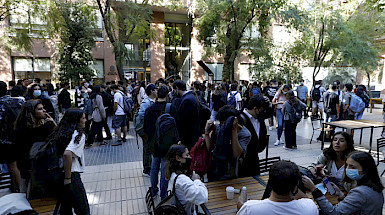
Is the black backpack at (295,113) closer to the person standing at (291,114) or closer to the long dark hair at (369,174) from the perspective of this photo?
the person standing at (291,114)

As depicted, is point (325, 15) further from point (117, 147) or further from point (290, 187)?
point (290, 187)

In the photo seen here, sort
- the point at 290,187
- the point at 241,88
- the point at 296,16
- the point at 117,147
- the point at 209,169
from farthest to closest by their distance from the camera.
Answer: the point at 241,88 < the point at 296,16 < the point at 117,147 < the point at 209,169 < the point at 290,187

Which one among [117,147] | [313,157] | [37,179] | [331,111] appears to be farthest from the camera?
[331,111]

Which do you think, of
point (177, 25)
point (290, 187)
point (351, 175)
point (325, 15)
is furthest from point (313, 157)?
point (177, 25)

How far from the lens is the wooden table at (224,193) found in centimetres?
252

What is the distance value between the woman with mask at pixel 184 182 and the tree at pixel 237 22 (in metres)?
12.7

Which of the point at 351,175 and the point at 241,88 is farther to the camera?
the point at 241,88

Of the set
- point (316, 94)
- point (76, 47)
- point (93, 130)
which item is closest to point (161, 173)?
point (93, 130)

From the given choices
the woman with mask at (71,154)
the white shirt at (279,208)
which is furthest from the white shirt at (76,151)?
the white shirt at (279,208)

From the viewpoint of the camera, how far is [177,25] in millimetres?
27328

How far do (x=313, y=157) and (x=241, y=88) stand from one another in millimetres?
8825

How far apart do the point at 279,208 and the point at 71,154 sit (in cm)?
220

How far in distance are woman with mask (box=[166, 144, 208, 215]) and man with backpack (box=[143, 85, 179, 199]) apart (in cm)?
102

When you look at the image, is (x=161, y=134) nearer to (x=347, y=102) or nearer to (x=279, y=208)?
(x=279, y=208)
